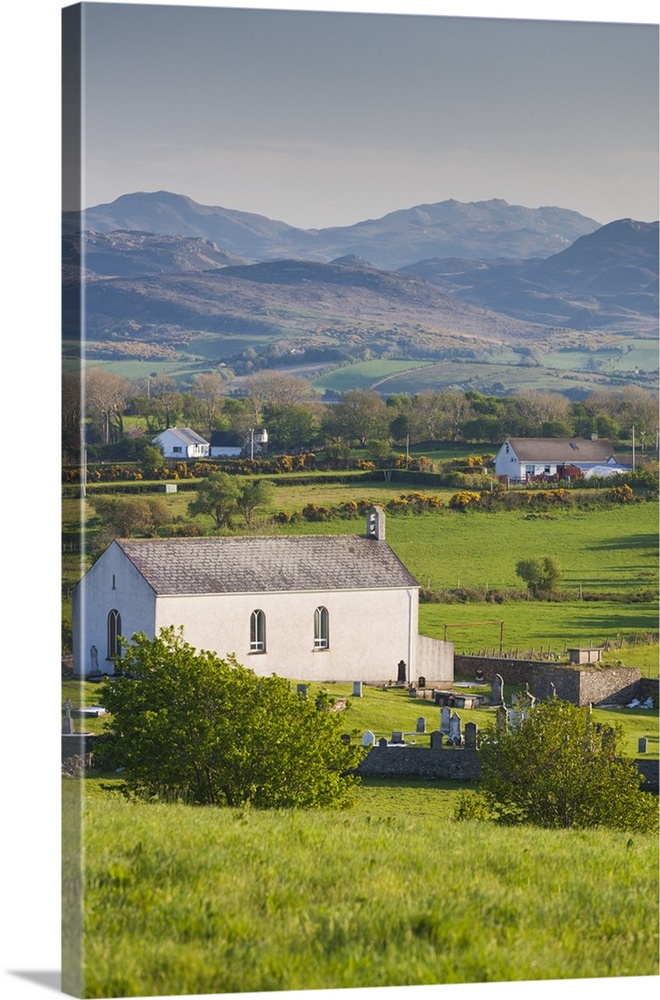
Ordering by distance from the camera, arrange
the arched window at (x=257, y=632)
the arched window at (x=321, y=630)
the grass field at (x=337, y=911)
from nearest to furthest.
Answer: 1. the grass field at (x=337, y=911)
2. the arched window at (x=257, y=632)
3. the arched window at (x=321, y=630)

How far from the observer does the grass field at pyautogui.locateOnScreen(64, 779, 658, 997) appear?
7355 mm

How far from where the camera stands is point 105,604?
13.8 meters

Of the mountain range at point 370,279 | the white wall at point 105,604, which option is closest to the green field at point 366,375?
the mountain range at point 370,279

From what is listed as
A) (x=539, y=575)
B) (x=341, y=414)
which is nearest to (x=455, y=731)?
(x=341, y=414)

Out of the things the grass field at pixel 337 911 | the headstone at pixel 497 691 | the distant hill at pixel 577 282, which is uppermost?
the distant hill at pixel 577 282

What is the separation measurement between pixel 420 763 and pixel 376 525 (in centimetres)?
721

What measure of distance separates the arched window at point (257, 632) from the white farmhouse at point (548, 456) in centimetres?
485

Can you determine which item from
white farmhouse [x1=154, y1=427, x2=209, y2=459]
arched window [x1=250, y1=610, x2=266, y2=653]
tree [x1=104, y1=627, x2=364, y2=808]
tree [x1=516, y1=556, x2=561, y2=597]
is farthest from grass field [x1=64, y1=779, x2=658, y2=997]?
tree [x1=516, y1=556, x2=561, y2=597]

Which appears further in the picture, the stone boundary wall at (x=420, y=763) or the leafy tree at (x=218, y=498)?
the leafy tree at (x=218, y=498)

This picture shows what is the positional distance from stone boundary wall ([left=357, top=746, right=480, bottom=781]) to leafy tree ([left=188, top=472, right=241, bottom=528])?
10669mm

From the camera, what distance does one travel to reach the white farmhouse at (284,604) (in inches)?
724

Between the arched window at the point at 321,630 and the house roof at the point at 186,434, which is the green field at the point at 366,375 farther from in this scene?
the arched window at the point at 321,630

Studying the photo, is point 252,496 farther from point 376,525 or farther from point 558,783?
point 558,783
